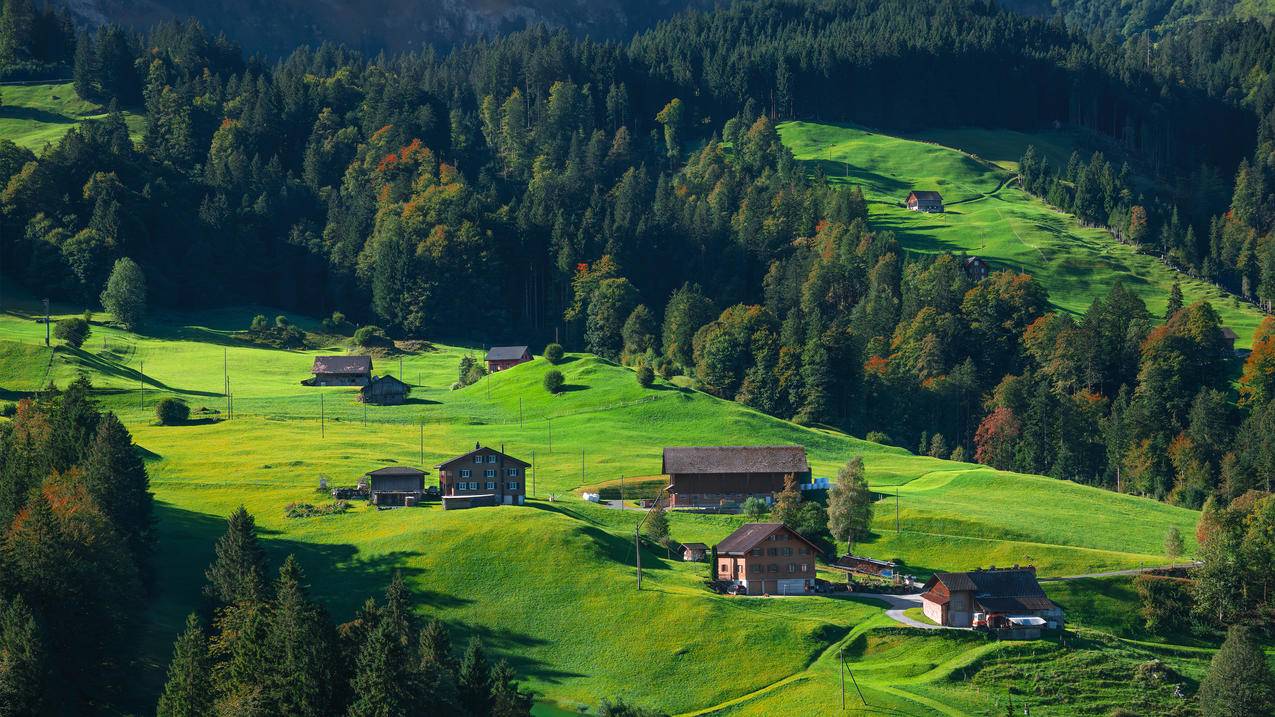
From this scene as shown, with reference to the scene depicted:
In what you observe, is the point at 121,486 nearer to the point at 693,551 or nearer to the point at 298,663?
the point at 298,663

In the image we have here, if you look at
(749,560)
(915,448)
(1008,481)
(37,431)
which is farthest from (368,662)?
(915,448)

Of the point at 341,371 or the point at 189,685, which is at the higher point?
the point at 189,685

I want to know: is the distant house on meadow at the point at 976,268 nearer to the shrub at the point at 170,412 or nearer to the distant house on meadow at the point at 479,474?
the distant house on meadow at the point at 479,474

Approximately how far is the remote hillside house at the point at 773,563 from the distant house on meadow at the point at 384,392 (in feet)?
214

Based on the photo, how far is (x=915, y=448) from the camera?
542ft

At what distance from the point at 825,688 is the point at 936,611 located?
1369 cm

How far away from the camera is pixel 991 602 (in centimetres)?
9444

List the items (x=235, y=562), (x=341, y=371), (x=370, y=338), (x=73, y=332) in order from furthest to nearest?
(x=370, y=338)
(x=341, y=371)
(x=73, y=332)
(x=235, y=562)

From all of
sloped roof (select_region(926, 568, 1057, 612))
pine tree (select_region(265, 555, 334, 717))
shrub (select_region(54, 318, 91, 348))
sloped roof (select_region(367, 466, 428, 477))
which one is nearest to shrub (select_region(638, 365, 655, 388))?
sloped roof (select_region(367, 466, 428, 477))

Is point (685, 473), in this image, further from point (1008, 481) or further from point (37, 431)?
point (37, 431)

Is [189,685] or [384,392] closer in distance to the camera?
[189,685]

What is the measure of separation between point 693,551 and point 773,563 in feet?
32.7

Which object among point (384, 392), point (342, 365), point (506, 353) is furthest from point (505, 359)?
point (384, 392)

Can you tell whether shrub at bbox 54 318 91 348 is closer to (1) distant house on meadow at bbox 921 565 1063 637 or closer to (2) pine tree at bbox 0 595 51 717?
(2) pine tree at bbox 0 595 51 717
